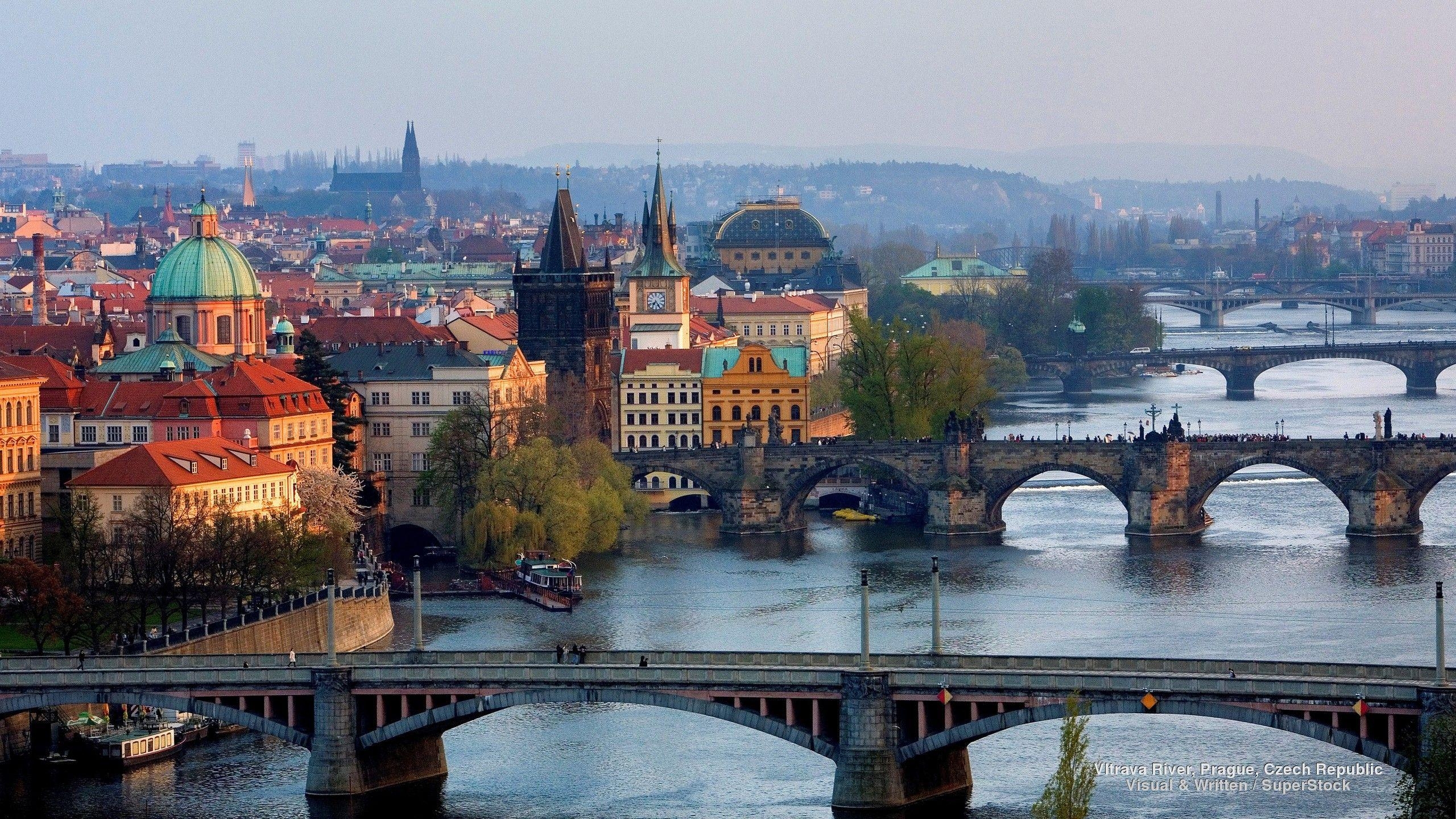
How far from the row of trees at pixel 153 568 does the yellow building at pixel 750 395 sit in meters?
29.7

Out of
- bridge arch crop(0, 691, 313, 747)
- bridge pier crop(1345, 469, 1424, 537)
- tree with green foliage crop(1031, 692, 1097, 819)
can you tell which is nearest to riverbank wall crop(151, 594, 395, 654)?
bridge arch crop(0, 691, 313, 747)

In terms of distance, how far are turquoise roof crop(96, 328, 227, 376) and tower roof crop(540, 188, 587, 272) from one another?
13486 millimetres

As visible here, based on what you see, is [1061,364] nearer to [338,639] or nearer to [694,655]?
[338,639]

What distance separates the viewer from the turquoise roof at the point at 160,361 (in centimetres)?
9119

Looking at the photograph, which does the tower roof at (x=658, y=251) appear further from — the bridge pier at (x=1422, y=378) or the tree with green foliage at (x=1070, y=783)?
the tree with green foliage at (x=1070, y=783)

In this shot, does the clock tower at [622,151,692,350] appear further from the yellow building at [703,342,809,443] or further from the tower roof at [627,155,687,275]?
the yellow building at [703,342,809,443]

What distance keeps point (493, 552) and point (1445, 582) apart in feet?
79.7

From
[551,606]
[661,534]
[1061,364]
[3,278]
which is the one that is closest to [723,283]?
[1061,364]

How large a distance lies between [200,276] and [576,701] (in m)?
48.9

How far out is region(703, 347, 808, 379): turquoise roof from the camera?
348ft

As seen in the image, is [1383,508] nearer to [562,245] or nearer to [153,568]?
[562,245]

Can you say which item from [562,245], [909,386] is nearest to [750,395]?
[909,386]

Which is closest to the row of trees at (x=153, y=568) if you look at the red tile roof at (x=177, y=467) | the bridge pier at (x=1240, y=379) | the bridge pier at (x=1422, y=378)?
the red tile roof at (x=177, y=467)

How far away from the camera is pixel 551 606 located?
3061 inches
